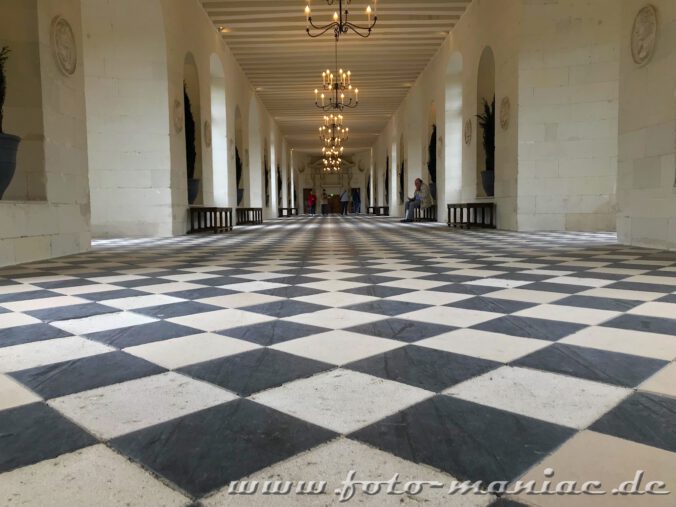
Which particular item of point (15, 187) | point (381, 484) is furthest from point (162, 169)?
point (381, 484)

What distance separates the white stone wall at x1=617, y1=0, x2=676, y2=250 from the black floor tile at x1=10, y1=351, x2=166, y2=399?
579cm

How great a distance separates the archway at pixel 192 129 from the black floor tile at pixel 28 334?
8.91 metres

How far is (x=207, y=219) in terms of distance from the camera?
12570 mm

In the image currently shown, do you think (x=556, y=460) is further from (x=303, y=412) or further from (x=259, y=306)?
(x=259, y=306)

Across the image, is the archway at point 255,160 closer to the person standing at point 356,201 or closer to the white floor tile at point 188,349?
the white floor tile at point 188,349

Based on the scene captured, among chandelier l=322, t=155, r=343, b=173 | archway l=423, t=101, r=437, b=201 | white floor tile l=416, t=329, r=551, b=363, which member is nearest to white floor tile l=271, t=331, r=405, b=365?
white floor tile l=416, t=329, r=551, b=363

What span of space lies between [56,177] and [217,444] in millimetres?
5568

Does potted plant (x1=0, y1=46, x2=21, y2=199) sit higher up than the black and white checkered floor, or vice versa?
potted plant (x1=0, y1=46, x2=21, y2=199)

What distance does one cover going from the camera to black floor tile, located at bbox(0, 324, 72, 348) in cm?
210

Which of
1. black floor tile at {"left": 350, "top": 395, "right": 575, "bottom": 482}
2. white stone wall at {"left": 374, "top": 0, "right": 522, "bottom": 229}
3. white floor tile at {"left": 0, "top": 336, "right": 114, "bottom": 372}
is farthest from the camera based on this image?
white stone wall at {"left": 374, "top": 0, "right": 522, "bottom": 229}

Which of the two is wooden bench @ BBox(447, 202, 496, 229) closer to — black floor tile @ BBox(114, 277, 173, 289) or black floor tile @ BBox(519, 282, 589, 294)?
black floor tile @ BBox(519, 282, 589, 294)

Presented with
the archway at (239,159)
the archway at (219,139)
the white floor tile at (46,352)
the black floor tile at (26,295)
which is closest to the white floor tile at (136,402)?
the white floor tile at (46,352)

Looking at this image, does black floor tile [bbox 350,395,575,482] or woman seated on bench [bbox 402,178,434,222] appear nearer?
black floor tile [bbox 350,395,575,482]

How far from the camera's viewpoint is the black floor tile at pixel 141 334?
2082mm
